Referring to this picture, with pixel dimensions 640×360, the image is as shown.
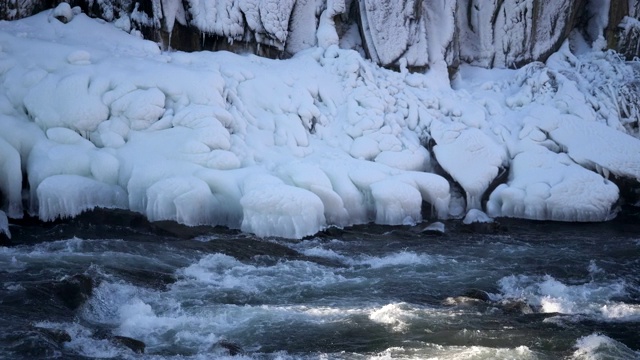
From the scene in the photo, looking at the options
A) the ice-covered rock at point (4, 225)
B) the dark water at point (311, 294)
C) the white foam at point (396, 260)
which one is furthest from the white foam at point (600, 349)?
the ice-covered rock at point (4, 225)

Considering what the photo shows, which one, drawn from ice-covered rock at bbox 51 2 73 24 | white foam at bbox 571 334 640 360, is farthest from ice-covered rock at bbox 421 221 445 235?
ice-covered rock at bbox 51 2 73 24

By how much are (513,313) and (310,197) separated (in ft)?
16.1

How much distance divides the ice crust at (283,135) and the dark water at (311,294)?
0.64 meters

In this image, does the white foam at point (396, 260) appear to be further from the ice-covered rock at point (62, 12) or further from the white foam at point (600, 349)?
the ice-covered rock at point (62, 12)

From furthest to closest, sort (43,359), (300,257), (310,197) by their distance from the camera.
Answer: (310,197) < (300,257) < (43,359)

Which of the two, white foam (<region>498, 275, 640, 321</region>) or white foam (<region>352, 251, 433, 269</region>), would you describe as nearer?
white foam (<region>498, 275, 640, 321</region>)

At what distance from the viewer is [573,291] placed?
11.4m

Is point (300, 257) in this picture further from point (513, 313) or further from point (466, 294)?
point (513, 313)

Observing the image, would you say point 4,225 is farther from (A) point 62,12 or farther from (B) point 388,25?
(B) point 388,25

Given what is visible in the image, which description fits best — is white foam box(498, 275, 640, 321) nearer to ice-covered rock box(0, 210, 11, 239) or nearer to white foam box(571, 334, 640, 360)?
white foam box(571, 334, 640, 360)

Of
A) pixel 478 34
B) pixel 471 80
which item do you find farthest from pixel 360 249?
pixel 478 34

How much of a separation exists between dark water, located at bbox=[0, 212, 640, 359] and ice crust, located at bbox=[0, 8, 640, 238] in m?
0.64

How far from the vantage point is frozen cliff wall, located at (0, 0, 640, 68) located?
18.0m

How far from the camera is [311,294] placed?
1095 cm
